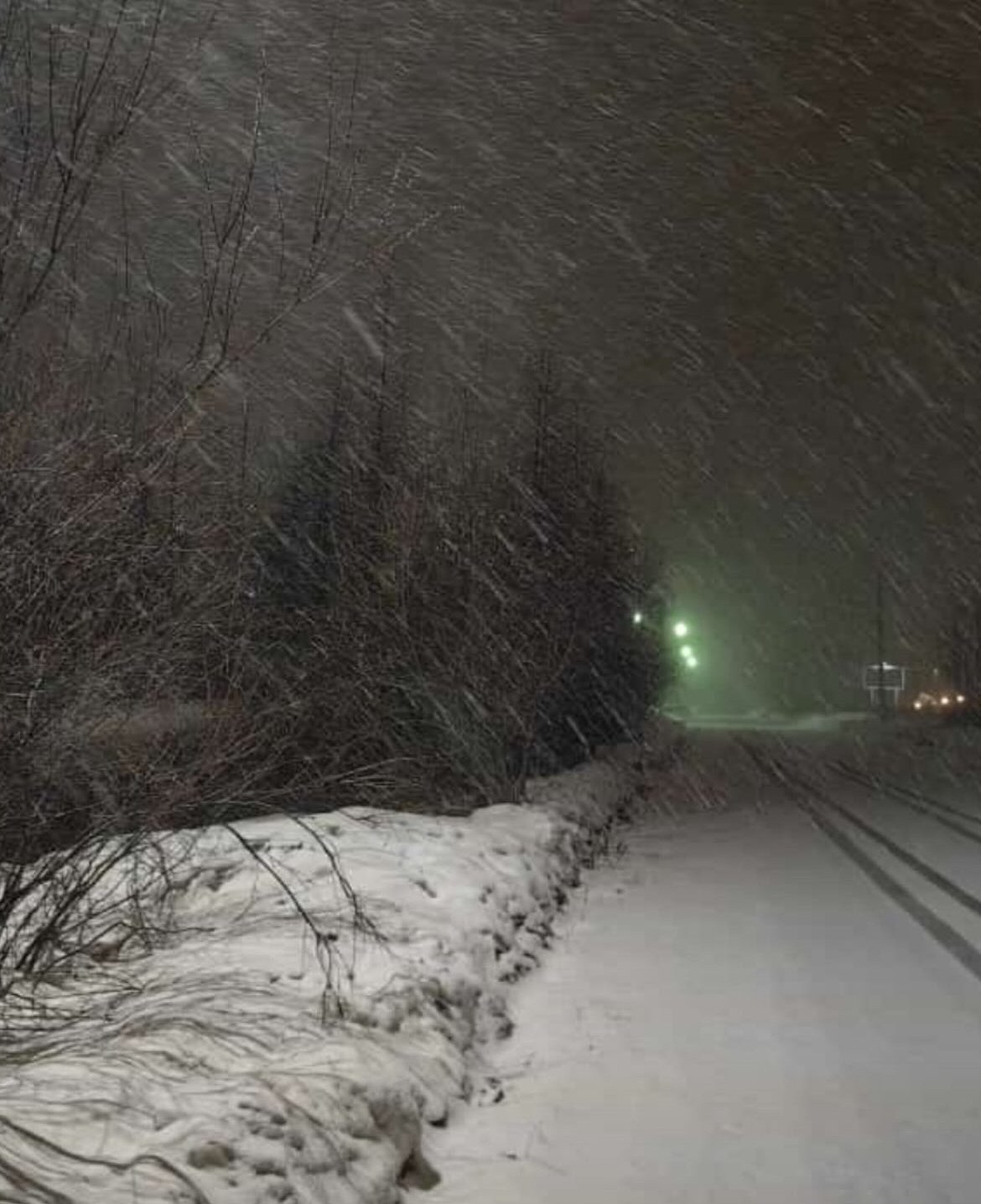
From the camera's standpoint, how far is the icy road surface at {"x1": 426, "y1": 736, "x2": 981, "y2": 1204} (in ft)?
16.7

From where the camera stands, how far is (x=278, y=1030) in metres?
5.63

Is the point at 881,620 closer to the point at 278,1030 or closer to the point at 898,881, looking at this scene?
the point at 898,881

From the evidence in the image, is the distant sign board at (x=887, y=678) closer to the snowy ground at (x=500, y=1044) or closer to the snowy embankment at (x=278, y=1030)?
the snowy ground at (x=500, y=1044)

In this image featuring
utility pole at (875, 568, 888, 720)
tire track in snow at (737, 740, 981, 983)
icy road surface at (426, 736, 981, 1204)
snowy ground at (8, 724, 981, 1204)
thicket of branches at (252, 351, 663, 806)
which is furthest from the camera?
utility pole at (875, 568, 888, 720)

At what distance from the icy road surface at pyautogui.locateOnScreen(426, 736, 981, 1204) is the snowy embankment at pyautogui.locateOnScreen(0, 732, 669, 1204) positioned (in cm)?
36

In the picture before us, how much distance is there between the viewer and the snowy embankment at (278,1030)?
417cm

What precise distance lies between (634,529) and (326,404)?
850 cm

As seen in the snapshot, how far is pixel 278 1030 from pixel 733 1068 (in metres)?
2.51

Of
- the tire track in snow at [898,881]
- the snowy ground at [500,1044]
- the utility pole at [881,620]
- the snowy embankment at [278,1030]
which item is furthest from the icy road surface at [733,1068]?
the utility pole at [881,620]

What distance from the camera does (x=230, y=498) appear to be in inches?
234

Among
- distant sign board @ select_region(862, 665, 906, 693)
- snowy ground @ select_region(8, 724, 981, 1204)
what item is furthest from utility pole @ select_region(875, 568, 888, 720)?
snowy ground @ select_region(8, 724, 981, 1204)

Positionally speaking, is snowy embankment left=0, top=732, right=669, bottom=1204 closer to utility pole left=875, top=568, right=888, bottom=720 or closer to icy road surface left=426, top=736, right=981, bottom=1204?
icy road surface left=426, top=736, right=981, bottom=1204

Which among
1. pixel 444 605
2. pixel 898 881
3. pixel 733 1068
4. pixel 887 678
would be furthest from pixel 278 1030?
pixel 887 678

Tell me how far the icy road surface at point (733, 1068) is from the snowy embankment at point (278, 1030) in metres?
0.36
